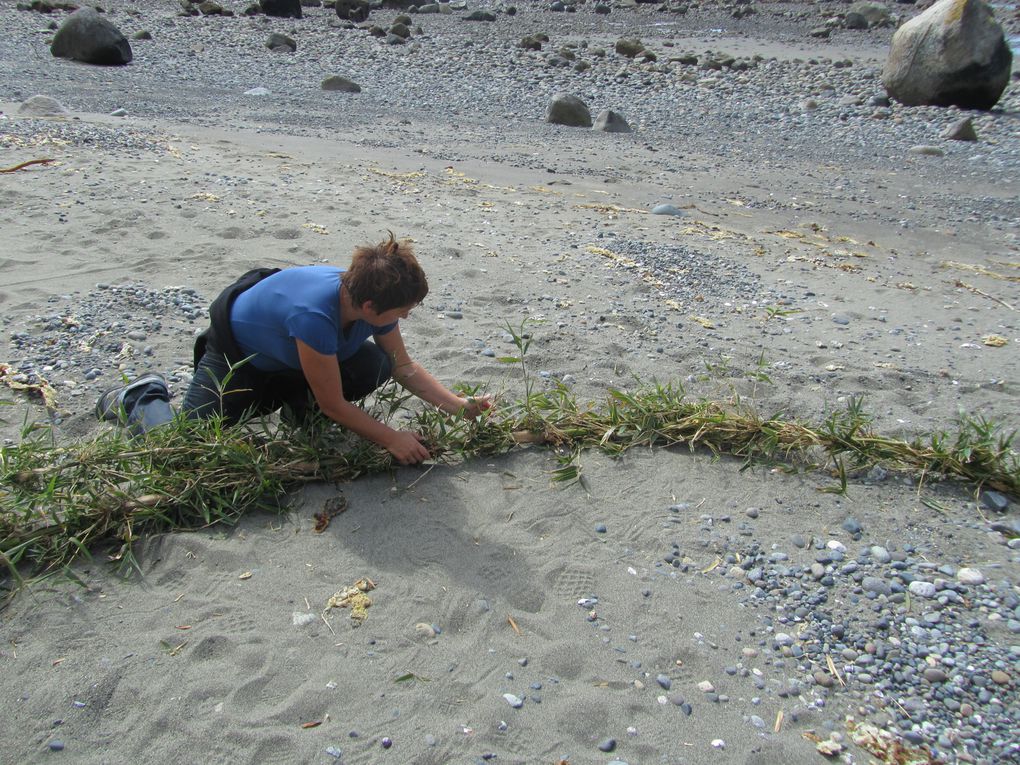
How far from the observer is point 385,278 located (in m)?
2.78

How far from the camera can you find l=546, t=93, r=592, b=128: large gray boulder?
10867mm

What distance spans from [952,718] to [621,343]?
2470 millimetres

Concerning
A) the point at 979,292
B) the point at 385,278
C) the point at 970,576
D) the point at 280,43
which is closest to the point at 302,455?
the point at 385,278

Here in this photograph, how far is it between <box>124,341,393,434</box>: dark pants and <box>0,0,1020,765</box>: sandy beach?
0.38 m

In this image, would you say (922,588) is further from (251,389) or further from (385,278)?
(251,389)

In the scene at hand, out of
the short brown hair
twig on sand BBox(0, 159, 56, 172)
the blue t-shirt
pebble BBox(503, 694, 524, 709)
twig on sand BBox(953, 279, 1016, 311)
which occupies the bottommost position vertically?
pebble BBox(503, 694, 524, 709)

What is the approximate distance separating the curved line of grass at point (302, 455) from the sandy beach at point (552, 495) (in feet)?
0.29

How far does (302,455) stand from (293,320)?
22.8 inches

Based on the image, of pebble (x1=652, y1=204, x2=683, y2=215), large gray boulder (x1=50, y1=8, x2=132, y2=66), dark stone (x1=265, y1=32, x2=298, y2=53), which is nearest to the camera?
pebble (x1=652, y1=204, x2=683, y2=215)

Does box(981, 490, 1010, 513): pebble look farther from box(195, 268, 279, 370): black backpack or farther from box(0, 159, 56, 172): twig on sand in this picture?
box(0, 159, 56, 172): twig on sand

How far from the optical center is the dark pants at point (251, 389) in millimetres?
3299

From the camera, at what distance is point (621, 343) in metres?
4.43

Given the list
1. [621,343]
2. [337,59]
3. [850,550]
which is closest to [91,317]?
[621,343]

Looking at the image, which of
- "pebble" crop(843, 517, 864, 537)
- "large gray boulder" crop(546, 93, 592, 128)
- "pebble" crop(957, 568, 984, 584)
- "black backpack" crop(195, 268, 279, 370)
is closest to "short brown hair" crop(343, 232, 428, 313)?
"black backpack" crop(195, 268, 279, 370)
